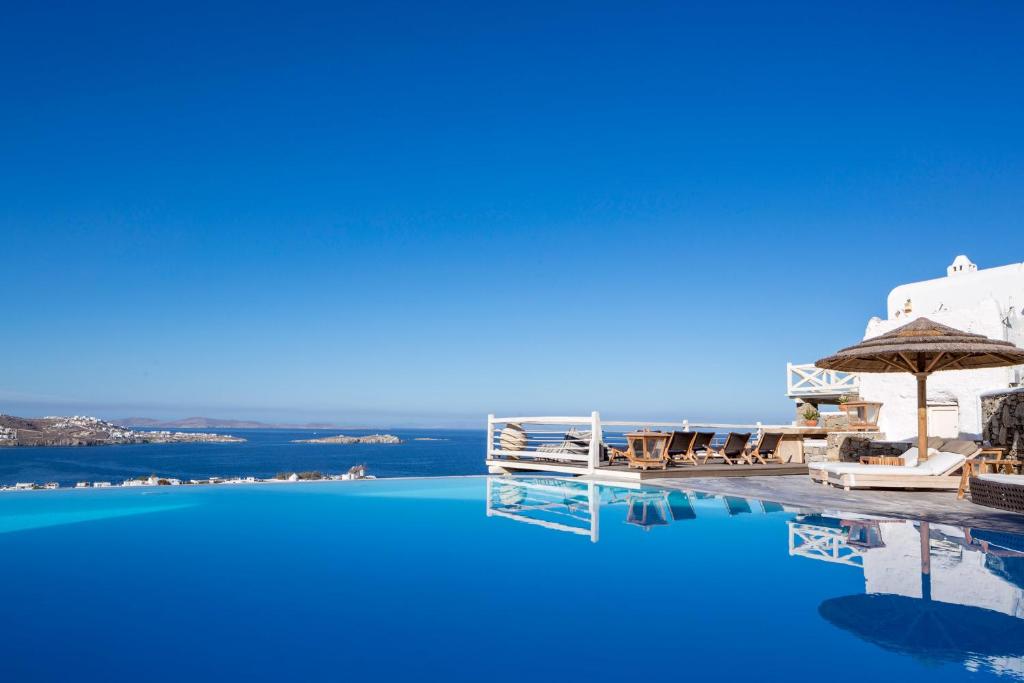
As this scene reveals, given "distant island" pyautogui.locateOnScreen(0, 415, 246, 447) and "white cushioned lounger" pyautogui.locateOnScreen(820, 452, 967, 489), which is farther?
"distant island" pyautogui.locateOnScreen(0, 415, 246, 447)

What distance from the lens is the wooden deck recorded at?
1038cm

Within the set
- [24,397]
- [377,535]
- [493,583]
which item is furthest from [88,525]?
[24,397]

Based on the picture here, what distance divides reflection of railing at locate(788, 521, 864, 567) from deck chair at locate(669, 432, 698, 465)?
4.87m

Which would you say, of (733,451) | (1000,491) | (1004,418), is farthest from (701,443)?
(1000,491)

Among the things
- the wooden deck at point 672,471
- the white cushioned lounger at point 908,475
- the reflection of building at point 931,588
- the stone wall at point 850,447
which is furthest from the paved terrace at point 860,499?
the stone wall at point 850,447

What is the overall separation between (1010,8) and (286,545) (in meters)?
15.7

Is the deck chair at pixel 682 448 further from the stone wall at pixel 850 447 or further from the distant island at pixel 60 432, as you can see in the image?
the distant island at pixel 60 432

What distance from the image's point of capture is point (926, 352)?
8.34 meters

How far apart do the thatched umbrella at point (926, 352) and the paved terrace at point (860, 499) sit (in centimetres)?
132

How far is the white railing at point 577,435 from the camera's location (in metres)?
11.3

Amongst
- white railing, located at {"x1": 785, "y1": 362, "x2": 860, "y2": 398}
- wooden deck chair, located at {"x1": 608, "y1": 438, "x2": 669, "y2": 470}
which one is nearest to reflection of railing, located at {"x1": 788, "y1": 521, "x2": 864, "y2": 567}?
wooden deck chair, located at {"x1": 608, "y1": 438, "x2": 669, "y2": 470}

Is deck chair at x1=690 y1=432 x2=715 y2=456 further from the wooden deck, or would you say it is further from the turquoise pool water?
the turquoise pool water

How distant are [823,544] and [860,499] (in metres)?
2.97

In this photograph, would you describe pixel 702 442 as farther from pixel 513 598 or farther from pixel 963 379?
pixel 513 598
